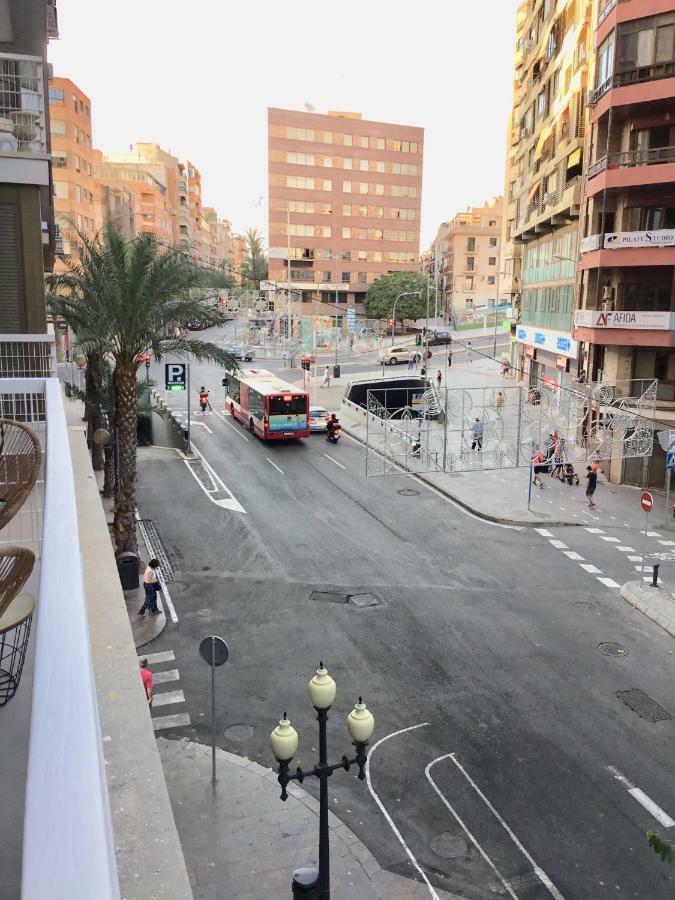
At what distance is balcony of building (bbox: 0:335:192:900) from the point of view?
1.29 meters

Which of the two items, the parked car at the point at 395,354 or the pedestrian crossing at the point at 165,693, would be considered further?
the parked car at the point at 395,354

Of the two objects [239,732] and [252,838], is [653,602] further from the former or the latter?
[252,838]

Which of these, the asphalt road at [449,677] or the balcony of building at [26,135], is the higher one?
→ the balcony of building at [26,135]

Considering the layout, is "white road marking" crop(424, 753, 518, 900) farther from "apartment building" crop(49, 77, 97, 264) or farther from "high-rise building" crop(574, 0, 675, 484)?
"apartment building" crop(49, 77, 97, 264)

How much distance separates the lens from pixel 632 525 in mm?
24297

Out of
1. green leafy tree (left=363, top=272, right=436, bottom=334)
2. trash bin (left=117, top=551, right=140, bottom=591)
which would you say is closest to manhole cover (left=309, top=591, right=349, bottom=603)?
trash bin (left=117, top=551, right=140, bottom=591)

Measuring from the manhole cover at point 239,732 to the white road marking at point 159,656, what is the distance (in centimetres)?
278

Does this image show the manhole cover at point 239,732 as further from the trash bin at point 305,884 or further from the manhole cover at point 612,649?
the manhole cover at point 612,649

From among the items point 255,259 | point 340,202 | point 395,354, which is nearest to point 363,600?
point 395,354

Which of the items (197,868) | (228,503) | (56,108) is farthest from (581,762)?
(56,108)

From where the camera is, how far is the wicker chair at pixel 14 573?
4.34 meters

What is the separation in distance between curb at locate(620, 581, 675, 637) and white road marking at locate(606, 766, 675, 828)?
5832 mm

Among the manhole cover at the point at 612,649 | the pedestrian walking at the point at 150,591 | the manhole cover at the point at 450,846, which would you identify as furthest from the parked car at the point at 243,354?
the manhole cover at the point at 450,846

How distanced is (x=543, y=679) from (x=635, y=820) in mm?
3931
